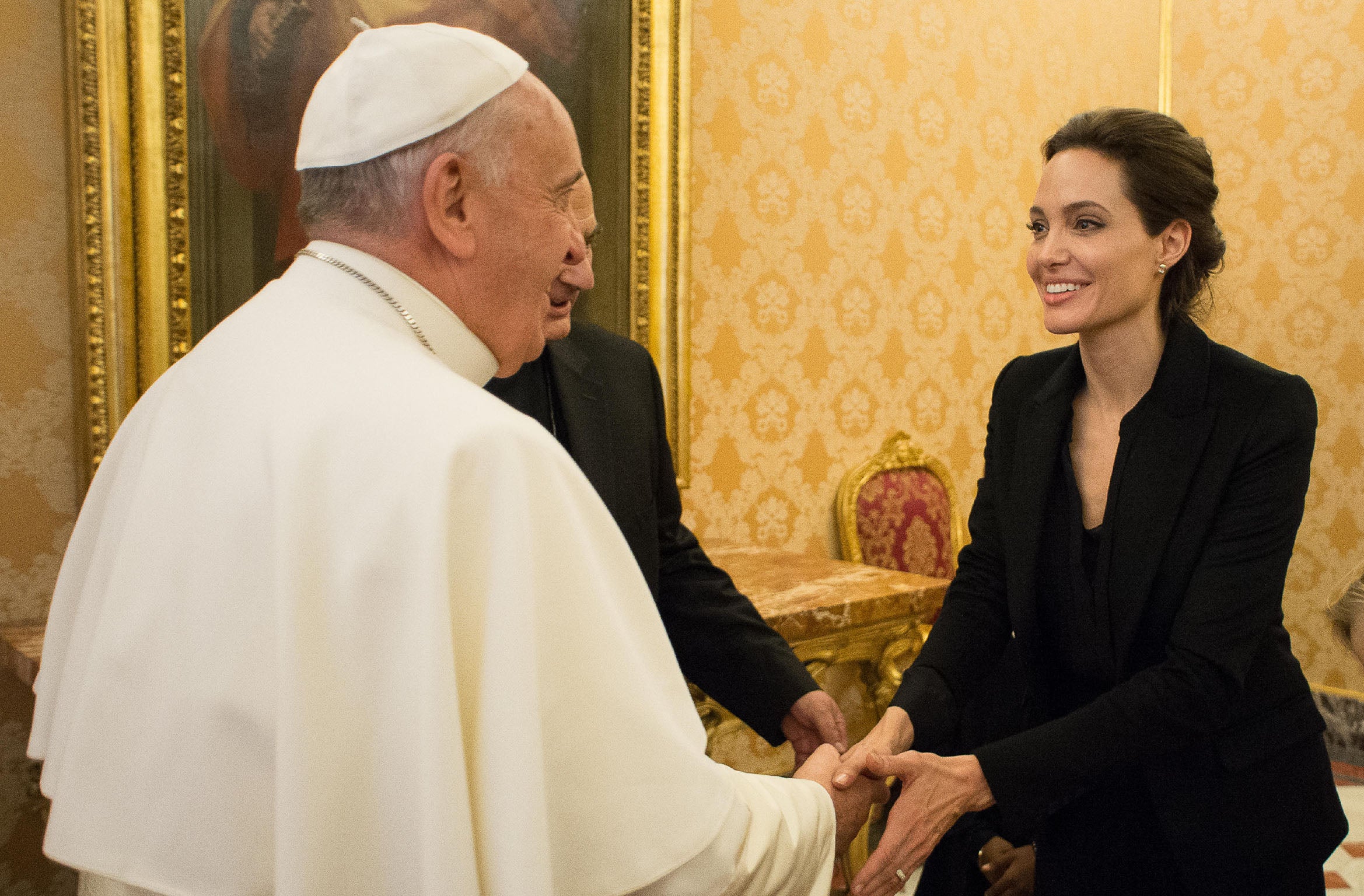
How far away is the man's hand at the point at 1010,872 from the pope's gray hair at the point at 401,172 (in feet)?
5.89

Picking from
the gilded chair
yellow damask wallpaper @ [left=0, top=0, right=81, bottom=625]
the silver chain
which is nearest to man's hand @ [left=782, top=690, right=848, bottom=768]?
the silver chain

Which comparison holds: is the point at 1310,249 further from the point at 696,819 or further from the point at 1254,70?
the point at 696,819

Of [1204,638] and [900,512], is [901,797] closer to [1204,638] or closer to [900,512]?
[1204,638]

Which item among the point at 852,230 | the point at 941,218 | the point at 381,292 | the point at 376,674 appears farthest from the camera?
the point at 941,218

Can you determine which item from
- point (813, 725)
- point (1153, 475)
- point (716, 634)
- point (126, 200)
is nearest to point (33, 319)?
point (126, 200)

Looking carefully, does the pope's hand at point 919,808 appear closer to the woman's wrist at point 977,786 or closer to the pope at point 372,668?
the woman's wrist at point 977,786

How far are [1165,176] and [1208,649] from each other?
91 cm

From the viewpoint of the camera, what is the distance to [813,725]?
2145 millimetres

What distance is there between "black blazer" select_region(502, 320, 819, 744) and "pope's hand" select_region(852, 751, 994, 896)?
38cm

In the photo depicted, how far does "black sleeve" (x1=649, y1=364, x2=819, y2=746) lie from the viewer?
7.24ft

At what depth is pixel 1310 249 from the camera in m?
5.28

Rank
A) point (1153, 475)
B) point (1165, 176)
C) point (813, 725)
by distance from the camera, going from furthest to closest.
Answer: point (813, 725) < point (1165, 176) < point (1153, 475)

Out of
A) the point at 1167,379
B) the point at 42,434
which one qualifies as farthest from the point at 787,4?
the point at 42,434

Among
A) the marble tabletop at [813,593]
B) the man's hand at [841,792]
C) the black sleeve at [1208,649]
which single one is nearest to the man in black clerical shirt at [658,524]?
the man's hand at [841,792]
